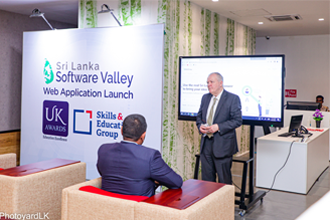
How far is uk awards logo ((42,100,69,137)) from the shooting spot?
558 centimetres

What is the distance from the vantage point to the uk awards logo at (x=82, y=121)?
536 centimetres

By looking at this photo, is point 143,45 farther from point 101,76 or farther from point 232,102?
point 232,102

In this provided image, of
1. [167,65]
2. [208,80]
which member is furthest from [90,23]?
[208,80]

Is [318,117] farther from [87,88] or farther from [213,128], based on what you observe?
[87,88]

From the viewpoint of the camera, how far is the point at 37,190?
2906mm

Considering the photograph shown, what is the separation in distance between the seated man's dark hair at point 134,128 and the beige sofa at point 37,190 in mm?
996

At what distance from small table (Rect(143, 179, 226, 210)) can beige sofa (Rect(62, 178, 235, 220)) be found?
6cm

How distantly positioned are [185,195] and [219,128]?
1.49m

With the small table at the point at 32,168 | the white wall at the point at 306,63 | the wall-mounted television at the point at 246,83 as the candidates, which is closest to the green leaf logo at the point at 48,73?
Result: the wall-mounted television at the point at 246,83

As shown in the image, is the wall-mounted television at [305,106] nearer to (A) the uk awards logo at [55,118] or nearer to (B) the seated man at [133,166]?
(A) the uk awards logo at [55,118]

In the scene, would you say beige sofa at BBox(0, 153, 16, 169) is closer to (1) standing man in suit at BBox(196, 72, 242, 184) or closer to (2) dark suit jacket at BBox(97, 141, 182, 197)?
(2) dark suit jacket at BBox(97, 141, 182, 197)

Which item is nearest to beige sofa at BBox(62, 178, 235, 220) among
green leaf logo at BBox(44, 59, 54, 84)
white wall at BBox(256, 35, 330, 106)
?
green leaf logo at BBox(44, 59, 54, 84)

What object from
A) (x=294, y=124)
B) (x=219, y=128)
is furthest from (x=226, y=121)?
(x=294, y=124)

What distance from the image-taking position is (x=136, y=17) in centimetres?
516
